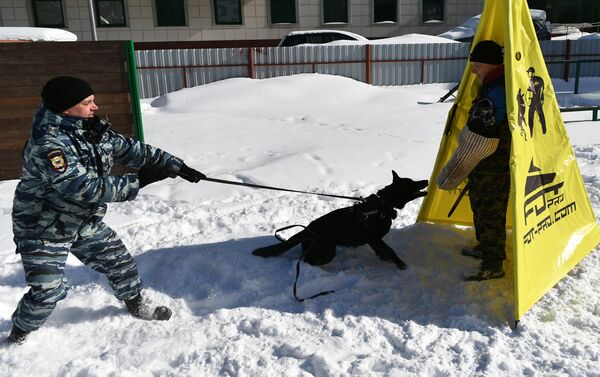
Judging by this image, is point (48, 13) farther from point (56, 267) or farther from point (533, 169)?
point (533, 169)

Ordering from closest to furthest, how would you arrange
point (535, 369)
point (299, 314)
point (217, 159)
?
1. point (535, 369)
2. point (299, 314)
3. point (217, 159)

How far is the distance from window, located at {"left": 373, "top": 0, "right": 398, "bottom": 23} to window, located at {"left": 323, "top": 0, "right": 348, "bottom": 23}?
Result: 1194mm

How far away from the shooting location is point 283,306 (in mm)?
3064

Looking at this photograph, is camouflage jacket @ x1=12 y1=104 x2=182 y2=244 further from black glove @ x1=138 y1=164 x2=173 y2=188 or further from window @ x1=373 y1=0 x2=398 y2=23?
window @ x1=373 y1=0 x2=398 y2=23

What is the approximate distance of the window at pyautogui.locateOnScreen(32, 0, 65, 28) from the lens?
18344 millimetres

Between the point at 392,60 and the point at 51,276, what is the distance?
43.1ft

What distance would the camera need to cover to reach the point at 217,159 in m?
6.80

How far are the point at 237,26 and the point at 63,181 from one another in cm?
1800

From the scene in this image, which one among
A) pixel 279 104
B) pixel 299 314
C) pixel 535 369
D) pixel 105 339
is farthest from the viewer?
pixel 279 104

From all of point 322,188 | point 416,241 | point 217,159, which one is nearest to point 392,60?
point 217,159

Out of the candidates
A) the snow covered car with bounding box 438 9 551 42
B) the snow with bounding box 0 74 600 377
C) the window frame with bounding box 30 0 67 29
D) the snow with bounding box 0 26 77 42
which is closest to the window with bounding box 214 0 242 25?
the window frame with bounding box 30 0 67 29

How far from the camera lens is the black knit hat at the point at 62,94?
93.5 inches

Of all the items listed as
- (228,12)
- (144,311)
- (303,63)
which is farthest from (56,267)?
(228,12)

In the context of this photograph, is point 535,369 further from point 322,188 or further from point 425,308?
point 322,188
